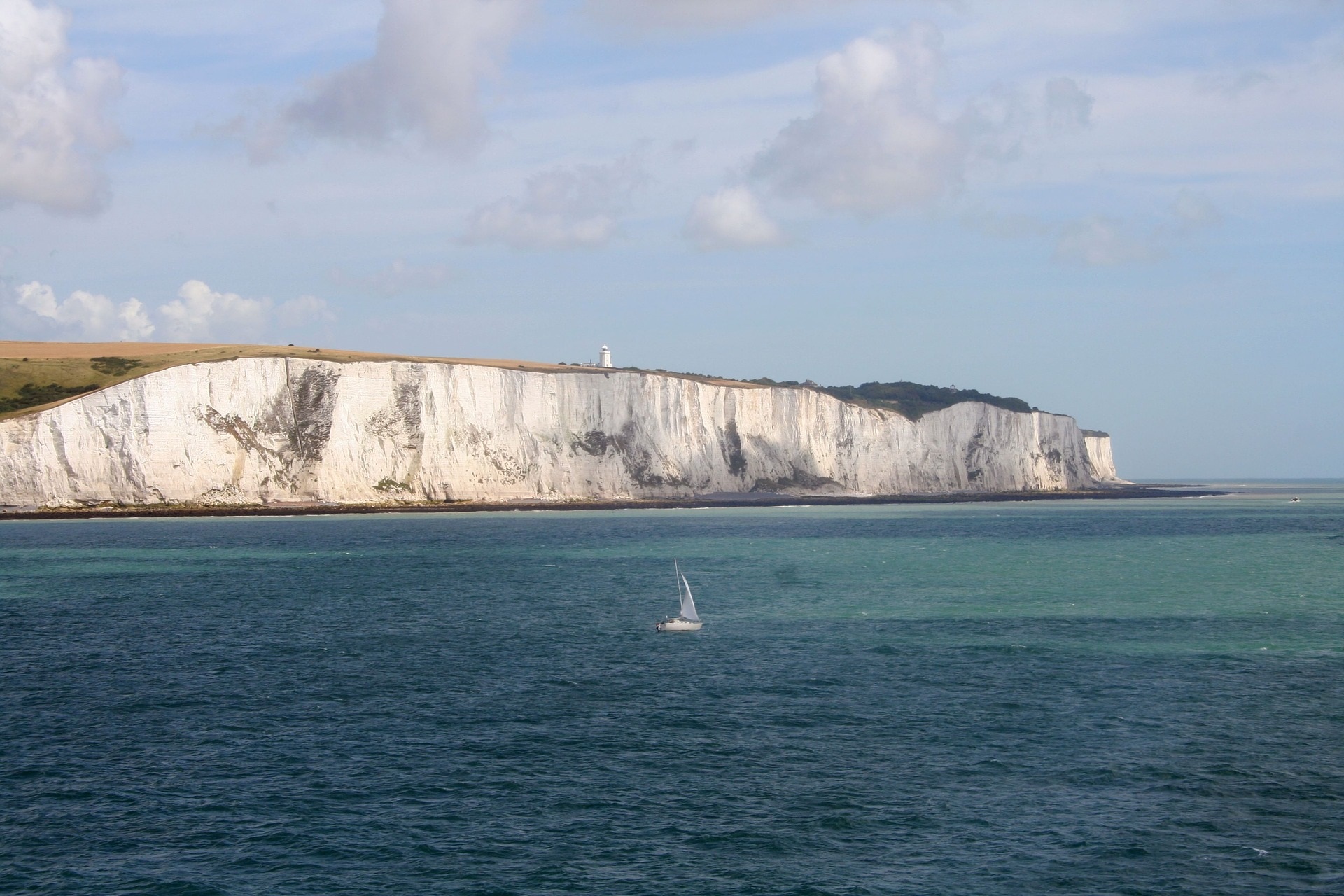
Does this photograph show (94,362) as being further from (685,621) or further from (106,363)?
(685,621)

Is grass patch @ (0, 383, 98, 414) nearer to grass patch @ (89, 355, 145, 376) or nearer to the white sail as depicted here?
grass patch @ (89, 355, 145, 376)

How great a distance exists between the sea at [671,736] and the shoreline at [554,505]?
131 feet

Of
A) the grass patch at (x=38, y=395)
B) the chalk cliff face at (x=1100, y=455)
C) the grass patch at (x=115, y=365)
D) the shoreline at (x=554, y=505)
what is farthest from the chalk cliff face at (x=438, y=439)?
the chalk cliff face at (x=1100, y=455)

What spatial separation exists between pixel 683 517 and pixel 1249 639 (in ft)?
223

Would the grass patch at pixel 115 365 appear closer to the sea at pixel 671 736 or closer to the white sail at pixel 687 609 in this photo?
the sea at pixel 671 736

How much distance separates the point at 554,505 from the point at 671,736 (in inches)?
3287

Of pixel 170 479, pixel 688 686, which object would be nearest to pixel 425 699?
pixel 688 686

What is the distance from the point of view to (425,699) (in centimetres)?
2553

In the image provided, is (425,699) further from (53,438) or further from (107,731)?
(53,438)

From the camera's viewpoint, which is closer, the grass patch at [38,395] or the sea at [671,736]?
the sea at [671,736]

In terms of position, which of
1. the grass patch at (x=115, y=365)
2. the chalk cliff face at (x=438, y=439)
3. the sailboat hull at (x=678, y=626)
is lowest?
the sailboat hull at (x=678, y=626)

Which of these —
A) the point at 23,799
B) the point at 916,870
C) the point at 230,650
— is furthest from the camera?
the point at 230,650

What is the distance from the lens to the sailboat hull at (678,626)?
3509 centimetres

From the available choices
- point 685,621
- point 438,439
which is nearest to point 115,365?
point 438,439
